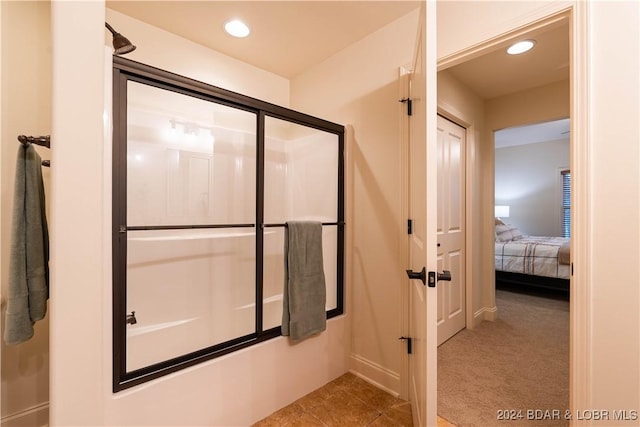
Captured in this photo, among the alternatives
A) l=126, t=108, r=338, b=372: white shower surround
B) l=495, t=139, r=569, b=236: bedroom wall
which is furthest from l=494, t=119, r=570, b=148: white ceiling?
l=126, t=108, r=338, b=372: white shower surround

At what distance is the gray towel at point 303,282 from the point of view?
171cm

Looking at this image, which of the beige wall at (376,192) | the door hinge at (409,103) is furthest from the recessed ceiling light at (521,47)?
the door hinge at (409,103)

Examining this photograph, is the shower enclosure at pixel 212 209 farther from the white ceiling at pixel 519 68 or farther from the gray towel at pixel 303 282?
the white ceiling at pixel 519 68

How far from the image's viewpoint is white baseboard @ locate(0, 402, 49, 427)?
137cm

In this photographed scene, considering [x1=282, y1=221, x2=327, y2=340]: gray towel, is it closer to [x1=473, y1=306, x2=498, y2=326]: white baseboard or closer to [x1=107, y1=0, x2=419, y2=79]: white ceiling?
[x1=107, y1=0, x2=419, y2=79]: white ceiling

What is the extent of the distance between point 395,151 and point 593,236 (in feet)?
3.57

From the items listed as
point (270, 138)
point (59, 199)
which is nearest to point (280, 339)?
point (59, 199)

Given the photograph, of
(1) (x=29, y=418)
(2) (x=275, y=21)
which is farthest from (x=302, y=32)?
(1) (x=29, y=418)

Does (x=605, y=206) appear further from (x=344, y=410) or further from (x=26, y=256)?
(x=26, y=256)

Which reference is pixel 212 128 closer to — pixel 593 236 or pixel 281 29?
pixel 281 29

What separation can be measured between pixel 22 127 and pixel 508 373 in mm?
3413

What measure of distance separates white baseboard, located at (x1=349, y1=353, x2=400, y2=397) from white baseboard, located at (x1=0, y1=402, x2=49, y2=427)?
1807 mm

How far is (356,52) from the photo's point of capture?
6.89 feet

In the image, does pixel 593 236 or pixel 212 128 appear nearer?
pixel 593 236
